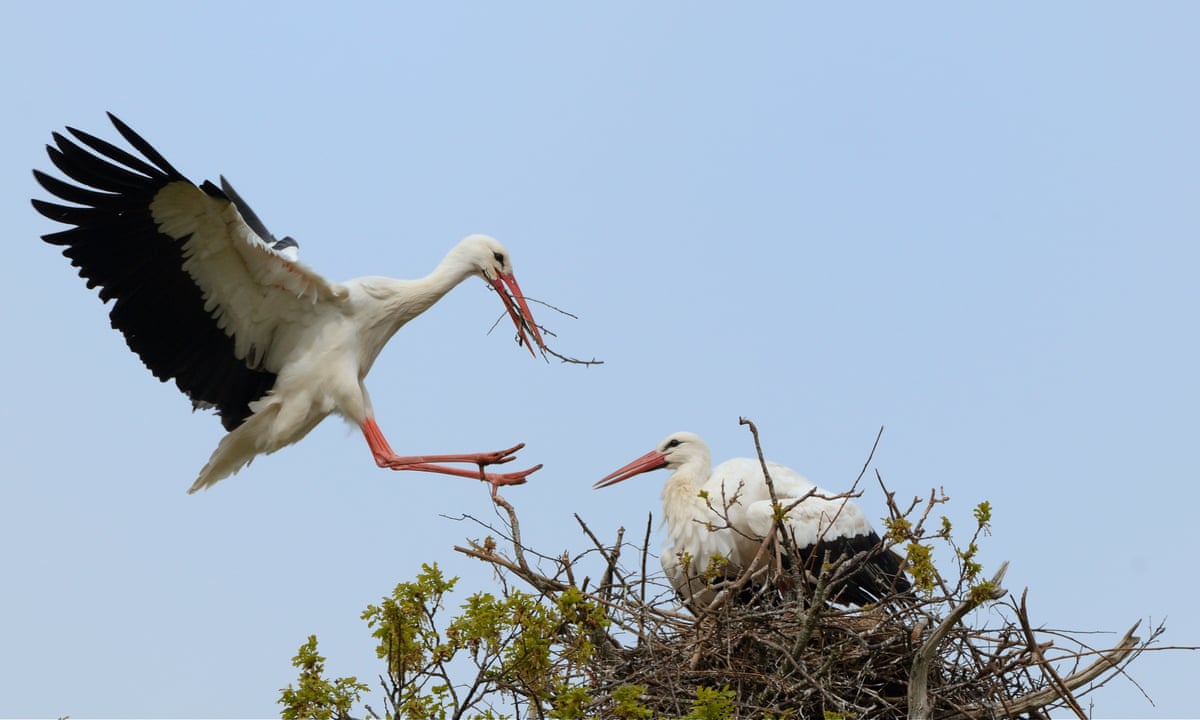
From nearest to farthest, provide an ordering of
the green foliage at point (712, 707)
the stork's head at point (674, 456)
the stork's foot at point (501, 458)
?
the green foliage at point (712, 707) < the stork's foot at point (501, 458) < the stork's head at point (674, 456)

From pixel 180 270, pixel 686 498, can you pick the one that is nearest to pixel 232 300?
pixel 180 270

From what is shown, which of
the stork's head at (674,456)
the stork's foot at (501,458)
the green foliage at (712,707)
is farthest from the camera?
the stork's head at (674,456)

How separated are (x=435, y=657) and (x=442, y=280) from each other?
2797 mm

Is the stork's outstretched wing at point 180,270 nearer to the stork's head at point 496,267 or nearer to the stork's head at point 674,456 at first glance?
the stork's head at point 496,267

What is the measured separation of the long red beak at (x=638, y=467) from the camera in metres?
8.00

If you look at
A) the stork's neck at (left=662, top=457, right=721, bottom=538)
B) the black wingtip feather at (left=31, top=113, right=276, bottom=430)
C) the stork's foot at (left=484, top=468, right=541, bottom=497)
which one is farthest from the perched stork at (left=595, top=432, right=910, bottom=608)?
the black wingtip feather at (left=31, top=113, right=276, bottom=430)

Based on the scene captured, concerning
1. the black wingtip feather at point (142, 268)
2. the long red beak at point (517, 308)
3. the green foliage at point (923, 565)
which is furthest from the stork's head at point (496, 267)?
the green foliage at point (923, 565)

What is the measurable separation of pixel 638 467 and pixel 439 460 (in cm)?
195

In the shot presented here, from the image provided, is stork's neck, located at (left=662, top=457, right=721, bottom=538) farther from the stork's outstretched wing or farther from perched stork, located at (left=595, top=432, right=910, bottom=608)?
the stork's outstretched wing

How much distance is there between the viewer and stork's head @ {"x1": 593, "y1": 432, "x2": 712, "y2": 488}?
7851 millimetres

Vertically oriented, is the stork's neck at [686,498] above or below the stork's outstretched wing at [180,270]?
below

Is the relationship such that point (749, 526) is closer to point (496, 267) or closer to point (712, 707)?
point (496, 267)

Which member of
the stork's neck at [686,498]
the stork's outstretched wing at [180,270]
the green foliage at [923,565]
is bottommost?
the green foliage at [923,565]

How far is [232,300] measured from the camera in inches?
266
